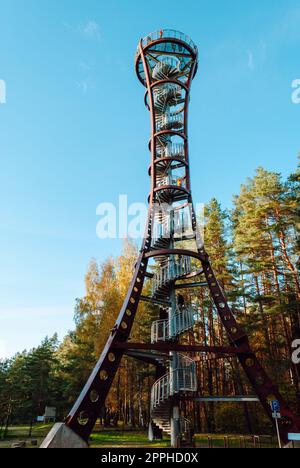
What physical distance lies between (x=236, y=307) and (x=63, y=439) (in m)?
16.3

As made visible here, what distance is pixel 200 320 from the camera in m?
25.8

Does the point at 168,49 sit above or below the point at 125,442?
above

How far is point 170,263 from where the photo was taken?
15.1 metres

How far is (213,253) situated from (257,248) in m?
4.21

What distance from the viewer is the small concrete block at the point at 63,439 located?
8414 mm

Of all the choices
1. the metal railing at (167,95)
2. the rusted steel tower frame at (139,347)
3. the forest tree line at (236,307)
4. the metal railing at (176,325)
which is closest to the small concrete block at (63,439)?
the rusted steel tower frame at (139,347)

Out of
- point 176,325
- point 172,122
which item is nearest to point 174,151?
point 172,122

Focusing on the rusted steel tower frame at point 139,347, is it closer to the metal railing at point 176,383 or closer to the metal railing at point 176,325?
the metal railing at point 176,325

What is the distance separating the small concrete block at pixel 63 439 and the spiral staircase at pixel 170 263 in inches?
172

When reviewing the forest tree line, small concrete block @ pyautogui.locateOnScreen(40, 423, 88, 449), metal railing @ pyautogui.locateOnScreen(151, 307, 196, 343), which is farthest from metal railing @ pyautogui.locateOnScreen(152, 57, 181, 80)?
small concrete block @ pyautogui.locateOnScreen(40, 423, 88, 449)

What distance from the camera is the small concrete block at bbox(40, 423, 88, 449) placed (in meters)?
8.41

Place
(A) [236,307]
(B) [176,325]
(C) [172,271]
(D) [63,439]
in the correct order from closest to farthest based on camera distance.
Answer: (D) [63,439] < (B) [176,325] < (C) [172,271] < (A) [236,307]

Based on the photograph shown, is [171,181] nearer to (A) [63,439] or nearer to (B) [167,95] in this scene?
(B) [167,95]
